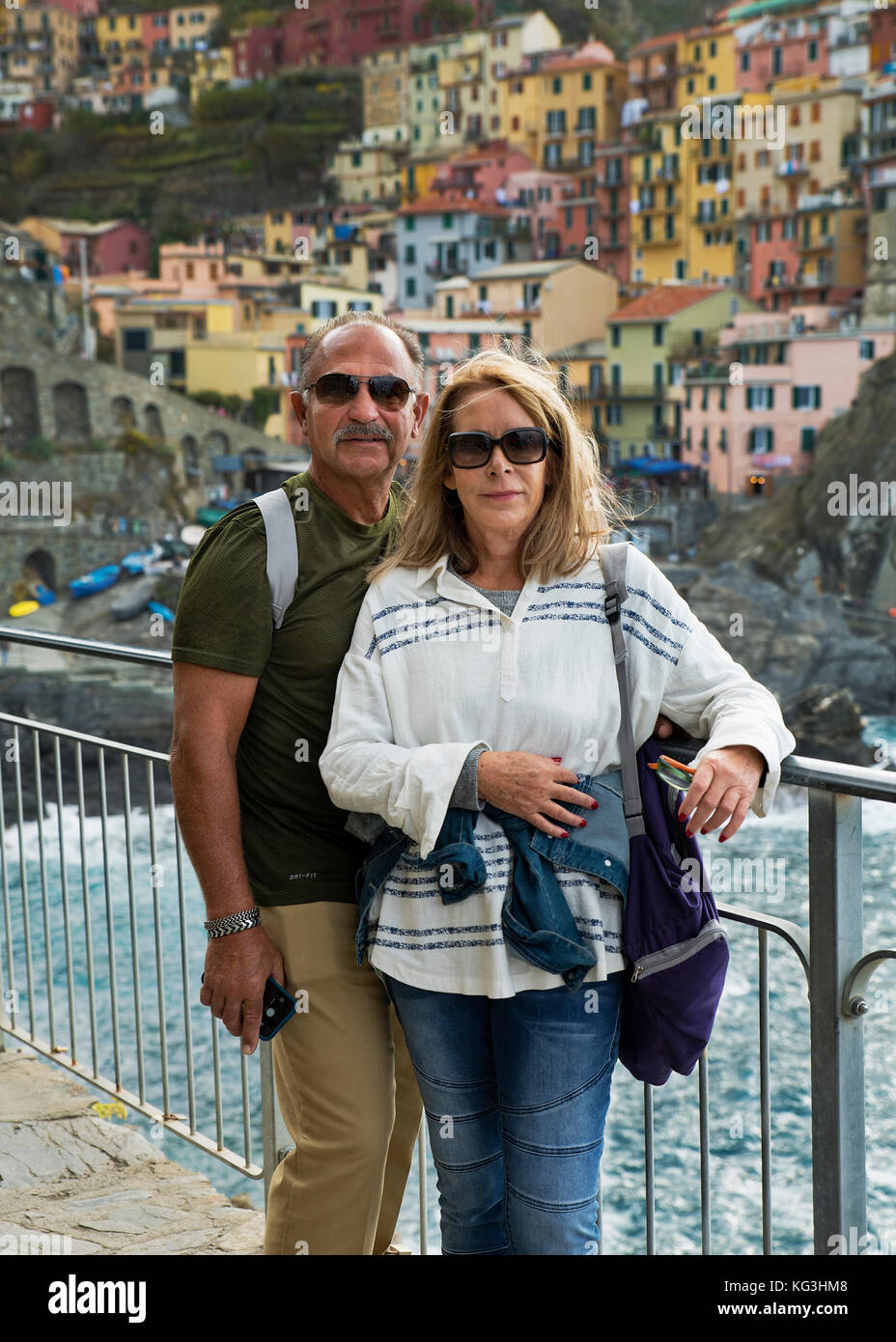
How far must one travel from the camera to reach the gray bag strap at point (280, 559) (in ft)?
5.06

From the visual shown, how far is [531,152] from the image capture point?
5225cm

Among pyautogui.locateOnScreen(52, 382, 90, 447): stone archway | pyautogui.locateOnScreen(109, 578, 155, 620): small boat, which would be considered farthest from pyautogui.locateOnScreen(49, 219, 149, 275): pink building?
pyautogui.locateOnScreen(109, 578, 155, 620): small boat

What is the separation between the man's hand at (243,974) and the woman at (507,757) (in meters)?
0.16

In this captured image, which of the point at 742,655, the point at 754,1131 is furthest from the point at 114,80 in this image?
the point at 754,1131

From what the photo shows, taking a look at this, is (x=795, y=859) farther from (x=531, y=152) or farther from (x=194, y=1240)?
(x=531, y=152)

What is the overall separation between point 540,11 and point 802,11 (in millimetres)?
11394

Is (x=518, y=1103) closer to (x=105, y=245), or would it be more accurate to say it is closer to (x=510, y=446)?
(x=510, y=446)

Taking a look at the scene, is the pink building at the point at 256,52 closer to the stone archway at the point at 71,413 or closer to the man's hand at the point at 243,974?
the stone archway at the point at 71,413

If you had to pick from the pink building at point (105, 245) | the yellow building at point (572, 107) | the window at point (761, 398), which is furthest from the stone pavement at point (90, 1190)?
the pink building at point (105, 245)

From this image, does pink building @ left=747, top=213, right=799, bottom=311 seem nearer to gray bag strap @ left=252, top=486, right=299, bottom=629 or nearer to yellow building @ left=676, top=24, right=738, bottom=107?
yellow building @ left=676, top=24, right=738, bottom=107

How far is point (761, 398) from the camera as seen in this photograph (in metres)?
38.8

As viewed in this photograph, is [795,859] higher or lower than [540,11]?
lower

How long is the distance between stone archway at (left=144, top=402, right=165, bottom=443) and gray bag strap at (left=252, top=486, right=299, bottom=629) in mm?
44395

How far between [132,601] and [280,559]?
3784 centimetres
